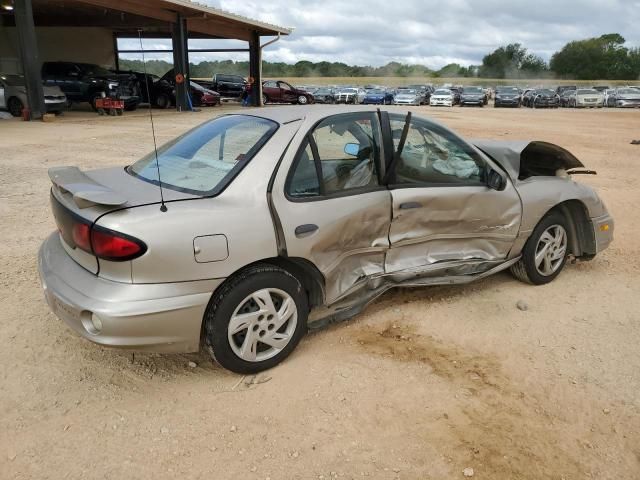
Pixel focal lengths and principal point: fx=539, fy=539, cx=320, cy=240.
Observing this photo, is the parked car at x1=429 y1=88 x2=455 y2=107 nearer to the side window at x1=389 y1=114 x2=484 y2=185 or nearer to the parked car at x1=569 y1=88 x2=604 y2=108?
the parked car at x1=569 y1=88 x2=604 y2=108

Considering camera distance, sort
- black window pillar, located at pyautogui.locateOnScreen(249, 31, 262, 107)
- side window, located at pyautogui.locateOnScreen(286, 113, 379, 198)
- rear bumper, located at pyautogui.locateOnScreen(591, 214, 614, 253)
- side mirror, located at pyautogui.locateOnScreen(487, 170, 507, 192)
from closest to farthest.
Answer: side window, located at pyautogui.locateOnScreen(286, 113, 379, 198) < side mirror, located at pyautogui.locateOnScreen(487, 170, 507, 192) < rear bumper, located at pyautogui.locateOnScreen(591, 214, 614, 253) < black window pillar, located at pyautogui.locateOnScreen(249, 31, 262, 107)

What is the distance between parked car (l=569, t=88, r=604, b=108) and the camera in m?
37.7

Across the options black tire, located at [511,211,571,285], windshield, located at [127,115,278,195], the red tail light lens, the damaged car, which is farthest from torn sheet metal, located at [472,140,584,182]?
the red tail light lens

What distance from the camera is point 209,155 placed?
354 centimetres

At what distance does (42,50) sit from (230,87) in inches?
403

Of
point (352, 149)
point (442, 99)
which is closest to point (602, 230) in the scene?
point (352, 149)

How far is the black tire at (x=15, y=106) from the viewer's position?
56.7ft

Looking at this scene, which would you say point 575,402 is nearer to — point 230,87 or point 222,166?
point 222,166

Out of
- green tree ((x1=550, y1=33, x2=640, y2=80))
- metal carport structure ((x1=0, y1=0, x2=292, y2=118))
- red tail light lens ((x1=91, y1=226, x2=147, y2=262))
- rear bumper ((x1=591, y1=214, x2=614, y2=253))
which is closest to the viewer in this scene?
red tail light lens ((x1=91, y1=226, x2=147, y2=262))

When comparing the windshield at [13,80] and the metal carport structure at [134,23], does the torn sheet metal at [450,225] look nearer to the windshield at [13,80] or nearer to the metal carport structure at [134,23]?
the metal carport structure at [134,23]

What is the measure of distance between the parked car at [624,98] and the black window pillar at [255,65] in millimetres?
25822

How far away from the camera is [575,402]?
306cm

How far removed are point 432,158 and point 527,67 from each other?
97.5m

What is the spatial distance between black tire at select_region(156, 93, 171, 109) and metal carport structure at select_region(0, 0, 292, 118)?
1970 mm
